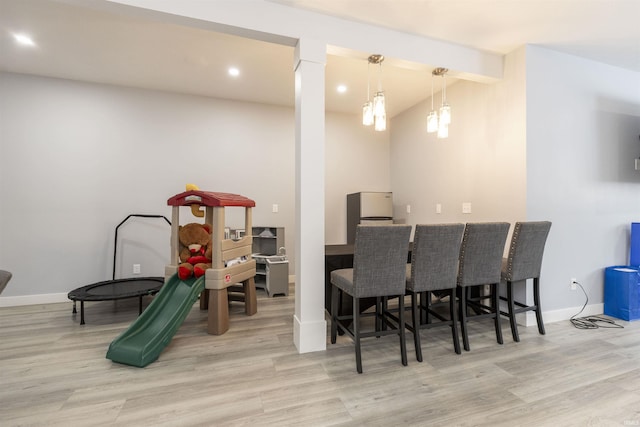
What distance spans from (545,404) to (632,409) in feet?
1.46

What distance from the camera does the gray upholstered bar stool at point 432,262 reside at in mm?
2059

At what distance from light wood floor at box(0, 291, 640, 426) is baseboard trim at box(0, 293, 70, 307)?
0.86 m

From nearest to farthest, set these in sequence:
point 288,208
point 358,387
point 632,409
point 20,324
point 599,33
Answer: point 632,409, point 358,387, point 599,33, point 20,324, point 288,208

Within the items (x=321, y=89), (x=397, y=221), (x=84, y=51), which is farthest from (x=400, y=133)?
(x=84, y=51)

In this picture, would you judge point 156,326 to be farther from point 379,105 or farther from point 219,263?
point 379,105

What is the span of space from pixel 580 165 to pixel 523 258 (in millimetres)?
1372

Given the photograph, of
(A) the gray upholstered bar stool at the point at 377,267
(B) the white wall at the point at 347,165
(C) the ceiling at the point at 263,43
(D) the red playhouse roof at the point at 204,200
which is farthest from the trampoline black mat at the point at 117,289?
(B) the white wall at the point at 347,165

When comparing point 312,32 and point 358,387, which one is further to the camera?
point 312,32

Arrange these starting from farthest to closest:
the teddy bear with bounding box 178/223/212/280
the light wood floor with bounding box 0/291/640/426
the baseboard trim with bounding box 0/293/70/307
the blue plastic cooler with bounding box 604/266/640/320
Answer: the baseboard trim with bounding box 0/293/70/307 < the blue plastic cooler with bounding box 604/266/640/320 < the teddy bear with bounding box 178/223/212/280 < the light wood floor with bounding box 0/291/640/426

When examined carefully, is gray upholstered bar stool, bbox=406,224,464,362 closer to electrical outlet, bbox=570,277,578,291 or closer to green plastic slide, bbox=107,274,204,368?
electrical outlet, bbox=570,277,578,291

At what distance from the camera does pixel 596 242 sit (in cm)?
295

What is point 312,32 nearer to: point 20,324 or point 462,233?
Result: point 462,233

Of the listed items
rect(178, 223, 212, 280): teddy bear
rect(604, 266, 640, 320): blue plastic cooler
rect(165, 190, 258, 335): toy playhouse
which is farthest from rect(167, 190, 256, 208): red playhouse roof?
rect(604, 266, 640, 320): blue plastic cooler

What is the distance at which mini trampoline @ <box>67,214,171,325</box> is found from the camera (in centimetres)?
273
